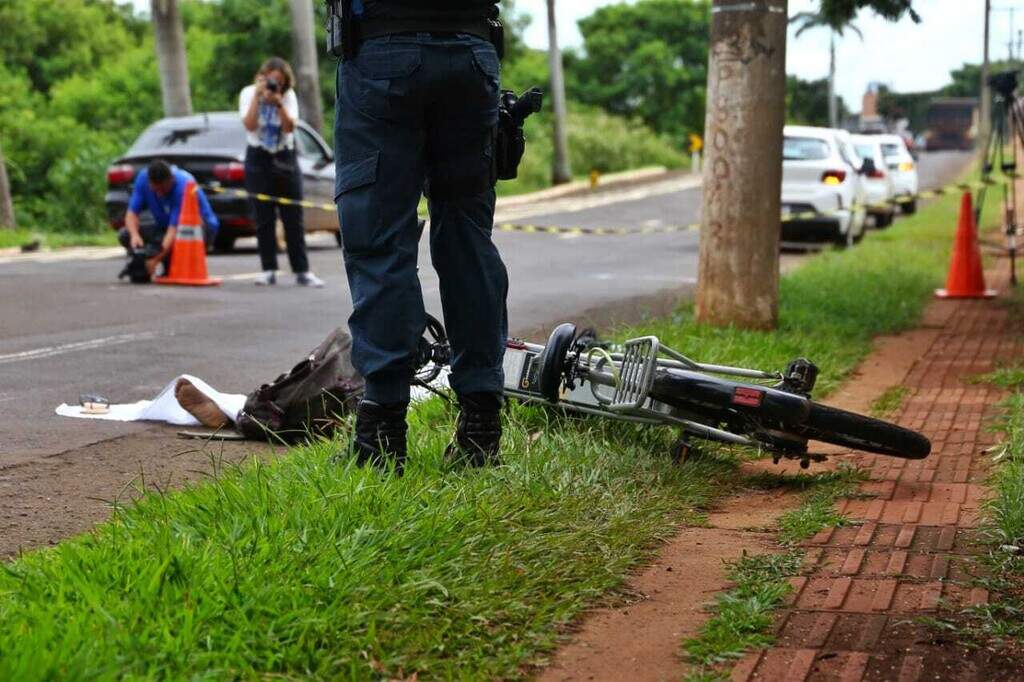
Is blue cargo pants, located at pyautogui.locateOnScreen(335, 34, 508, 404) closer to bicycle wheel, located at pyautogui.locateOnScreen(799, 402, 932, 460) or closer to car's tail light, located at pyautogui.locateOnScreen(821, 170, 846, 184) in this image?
bicycle wheel, located at pyautogui.locateOnScreen(799, 402, 932, 460)

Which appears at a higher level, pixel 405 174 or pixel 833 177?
pixel 405 174

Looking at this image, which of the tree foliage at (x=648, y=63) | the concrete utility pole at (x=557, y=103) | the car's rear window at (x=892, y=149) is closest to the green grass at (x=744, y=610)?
the car's rear window at (x=892, y=149)

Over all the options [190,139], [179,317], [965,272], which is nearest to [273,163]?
[179,317]

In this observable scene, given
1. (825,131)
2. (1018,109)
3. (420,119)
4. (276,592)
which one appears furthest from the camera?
(825,131)

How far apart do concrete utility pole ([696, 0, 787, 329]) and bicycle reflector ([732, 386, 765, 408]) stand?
4.02 m

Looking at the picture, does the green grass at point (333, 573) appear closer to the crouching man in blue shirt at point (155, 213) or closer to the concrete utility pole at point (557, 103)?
the crouching man in blue shirt at point (155, 213)

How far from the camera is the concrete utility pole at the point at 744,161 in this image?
924cm

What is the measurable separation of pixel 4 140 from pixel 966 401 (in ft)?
117

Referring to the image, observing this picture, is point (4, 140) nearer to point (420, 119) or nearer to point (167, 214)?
point (167, 214)

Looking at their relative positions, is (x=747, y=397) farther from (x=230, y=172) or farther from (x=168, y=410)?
(x=230, y=172)

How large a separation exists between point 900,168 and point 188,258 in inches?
1006

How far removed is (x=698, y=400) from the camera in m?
5.38

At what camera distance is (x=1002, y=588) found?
13.1ft

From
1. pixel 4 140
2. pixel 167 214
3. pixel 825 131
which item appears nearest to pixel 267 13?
pixel 4 140
